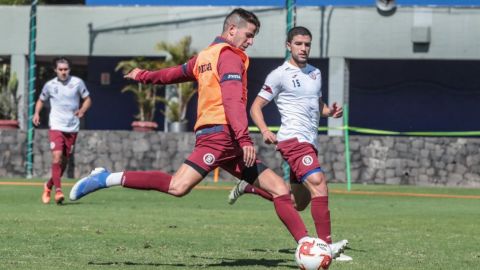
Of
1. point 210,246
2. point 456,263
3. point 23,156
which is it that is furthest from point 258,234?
point 23,156

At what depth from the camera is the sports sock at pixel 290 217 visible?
31.8 feet

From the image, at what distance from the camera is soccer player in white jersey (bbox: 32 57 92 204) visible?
18531 millimetres

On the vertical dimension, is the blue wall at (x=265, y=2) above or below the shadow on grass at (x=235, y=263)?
above

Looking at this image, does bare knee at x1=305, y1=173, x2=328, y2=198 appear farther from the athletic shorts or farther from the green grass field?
the athletic shorts

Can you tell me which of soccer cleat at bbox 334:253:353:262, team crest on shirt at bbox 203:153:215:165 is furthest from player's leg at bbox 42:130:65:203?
team crest on shirt at bbox 203:153:215:165

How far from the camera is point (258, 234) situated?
42.8ft

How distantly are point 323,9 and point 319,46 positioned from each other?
0.94 meters

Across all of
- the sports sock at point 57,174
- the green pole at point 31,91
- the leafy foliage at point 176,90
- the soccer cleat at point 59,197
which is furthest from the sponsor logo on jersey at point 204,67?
the leafy foliage at point 176,90

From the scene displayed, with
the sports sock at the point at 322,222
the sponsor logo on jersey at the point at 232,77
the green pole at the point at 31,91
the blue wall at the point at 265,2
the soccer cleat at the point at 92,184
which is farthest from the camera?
the blue wall at the point at 265,2

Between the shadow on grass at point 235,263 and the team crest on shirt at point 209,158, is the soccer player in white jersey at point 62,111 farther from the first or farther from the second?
the team crest on shirt at point 209,158

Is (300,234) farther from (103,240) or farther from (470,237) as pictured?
(470,237)

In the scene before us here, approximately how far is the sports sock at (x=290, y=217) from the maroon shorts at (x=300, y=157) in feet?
3.61

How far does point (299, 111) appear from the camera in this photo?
1124 centimetres

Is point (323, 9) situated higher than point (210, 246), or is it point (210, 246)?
point (323, 9)
